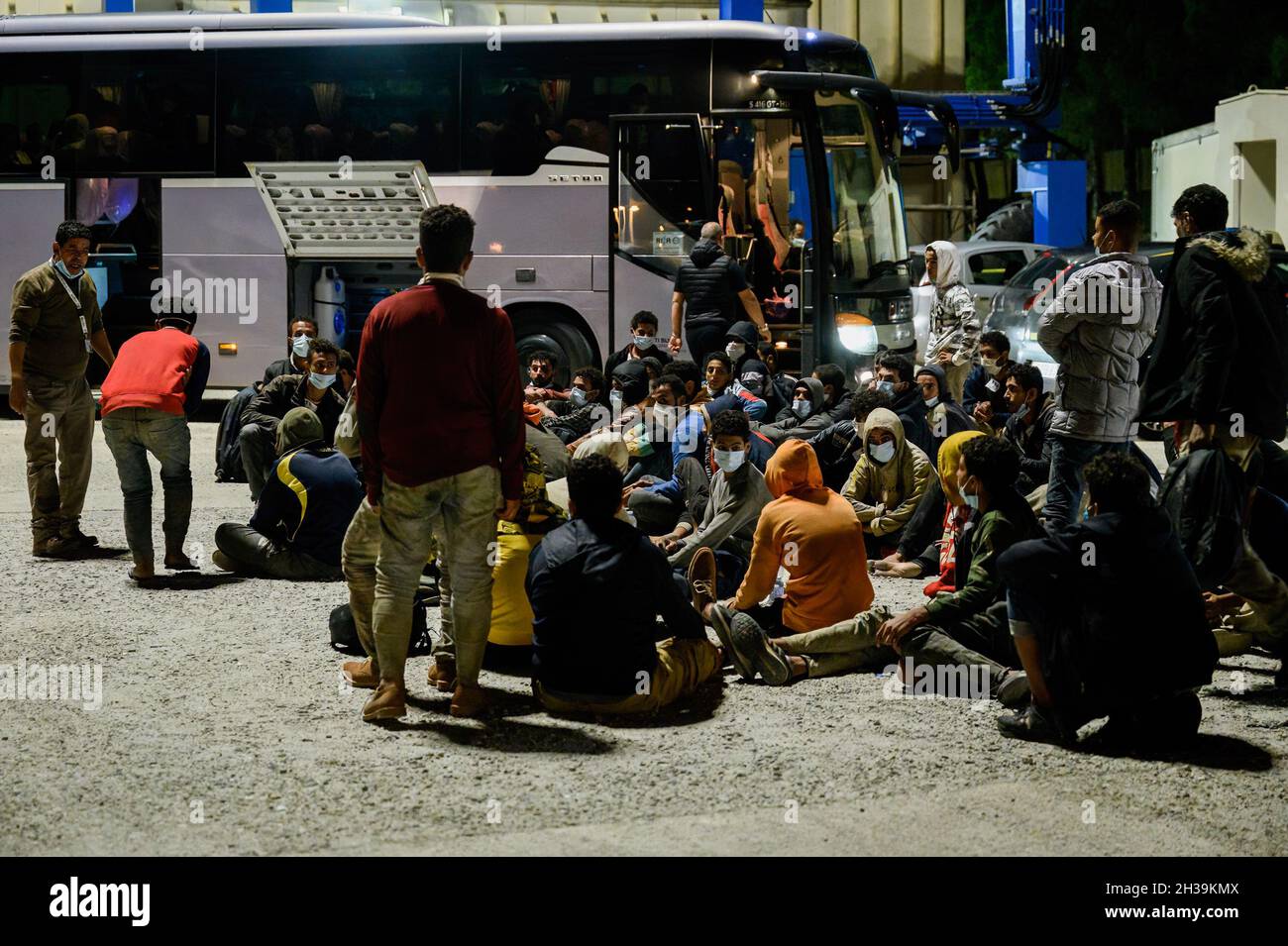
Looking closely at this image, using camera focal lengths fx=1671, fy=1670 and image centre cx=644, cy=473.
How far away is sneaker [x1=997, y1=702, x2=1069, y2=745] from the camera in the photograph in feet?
19.5

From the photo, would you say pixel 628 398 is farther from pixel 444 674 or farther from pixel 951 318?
pixel 444 674

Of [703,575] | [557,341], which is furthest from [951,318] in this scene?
[703,575]

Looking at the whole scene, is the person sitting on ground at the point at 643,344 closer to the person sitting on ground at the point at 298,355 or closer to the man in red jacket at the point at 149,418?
the person sitting on ground at the point at 298,355

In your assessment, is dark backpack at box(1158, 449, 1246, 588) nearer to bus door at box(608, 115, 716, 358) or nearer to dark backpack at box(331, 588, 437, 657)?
dark backpack at box(331, 588, 437, 657)

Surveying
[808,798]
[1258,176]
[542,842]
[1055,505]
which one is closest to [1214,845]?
[808,798]

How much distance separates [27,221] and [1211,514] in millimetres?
13559

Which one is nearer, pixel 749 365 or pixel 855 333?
pixel 749 365

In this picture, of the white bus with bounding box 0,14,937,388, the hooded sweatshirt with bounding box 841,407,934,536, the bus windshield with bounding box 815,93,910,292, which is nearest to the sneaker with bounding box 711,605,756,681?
the hooded sweatshirt with bounding box 841,407,934,536

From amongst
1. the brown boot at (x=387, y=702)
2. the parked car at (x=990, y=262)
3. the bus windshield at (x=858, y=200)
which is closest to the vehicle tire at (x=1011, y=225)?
the parked car at (x=990, y=262)

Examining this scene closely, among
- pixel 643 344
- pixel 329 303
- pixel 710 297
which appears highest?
pixel 329 303

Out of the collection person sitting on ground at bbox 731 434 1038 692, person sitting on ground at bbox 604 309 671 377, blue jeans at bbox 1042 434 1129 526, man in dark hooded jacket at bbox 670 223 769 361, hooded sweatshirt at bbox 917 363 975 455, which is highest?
man in dark hooded jacket at bbox 670 223 769 361

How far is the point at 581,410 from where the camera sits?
11578 mm

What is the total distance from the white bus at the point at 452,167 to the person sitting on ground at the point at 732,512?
20.6ft

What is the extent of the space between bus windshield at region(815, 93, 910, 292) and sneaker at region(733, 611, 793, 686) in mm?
8228
